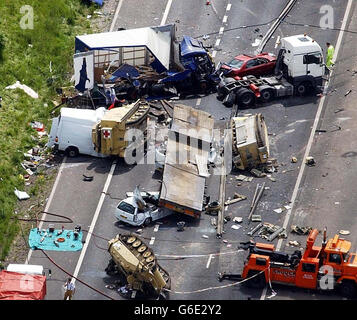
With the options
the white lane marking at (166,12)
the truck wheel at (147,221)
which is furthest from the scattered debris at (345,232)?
the white lane marking at (166,12)

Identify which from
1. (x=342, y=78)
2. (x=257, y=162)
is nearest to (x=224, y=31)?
(x=342, y=78)

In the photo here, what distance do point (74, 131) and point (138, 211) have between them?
25.2ft

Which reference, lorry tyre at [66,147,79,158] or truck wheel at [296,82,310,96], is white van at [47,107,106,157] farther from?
truck wheel at [296,82,310,96]

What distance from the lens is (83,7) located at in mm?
81688

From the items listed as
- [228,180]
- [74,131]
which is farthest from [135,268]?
[74,131]

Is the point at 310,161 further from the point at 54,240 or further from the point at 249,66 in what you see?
the point at 54,240

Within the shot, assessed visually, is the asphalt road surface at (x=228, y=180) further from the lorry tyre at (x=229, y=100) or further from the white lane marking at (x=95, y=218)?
the lorry tyre at (x=229, y=100)

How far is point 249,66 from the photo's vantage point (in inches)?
2965

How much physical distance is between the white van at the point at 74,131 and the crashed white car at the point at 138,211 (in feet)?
20.8

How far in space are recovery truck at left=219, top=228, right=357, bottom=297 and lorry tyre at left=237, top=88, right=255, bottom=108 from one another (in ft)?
49.7
